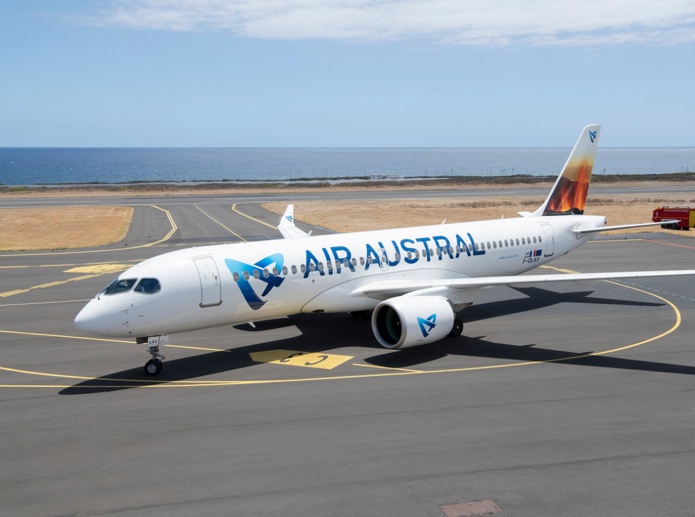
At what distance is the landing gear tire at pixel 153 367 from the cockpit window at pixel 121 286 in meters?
2.76

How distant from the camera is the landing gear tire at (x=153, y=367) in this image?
2291 centimetres

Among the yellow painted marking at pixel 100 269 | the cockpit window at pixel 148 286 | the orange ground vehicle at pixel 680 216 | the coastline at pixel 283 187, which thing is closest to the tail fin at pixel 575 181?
the cockpit window at pixel 148 286

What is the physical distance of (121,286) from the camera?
22.6 m

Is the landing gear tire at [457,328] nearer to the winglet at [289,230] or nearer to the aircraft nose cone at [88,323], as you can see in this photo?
the winglet at [289,230]

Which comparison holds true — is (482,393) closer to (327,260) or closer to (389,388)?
(389,388)

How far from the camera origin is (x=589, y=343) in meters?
26.8

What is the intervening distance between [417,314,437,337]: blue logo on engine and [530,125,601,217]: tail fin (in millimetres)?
16260

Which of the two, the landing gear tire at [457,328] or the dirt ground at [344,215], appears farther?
the dirt ground at [344,215]

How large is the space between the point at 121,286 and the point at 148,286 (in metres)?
0.98

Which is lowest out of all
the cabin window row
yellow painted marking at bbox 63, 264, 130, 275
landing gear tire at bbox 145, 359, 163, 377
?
landing gear tire at bbox 145, 359, 163, 377

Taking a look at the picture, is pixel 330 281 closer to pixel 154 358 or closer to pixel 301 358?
pixel 301 358

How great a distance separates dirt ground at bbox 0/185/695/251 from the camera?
2532 inches

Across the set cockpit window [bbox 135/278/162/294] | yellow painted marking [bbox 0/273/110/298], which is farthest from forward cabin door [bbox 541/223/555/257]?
yellow painted marking [bbox 0/273/110/298]

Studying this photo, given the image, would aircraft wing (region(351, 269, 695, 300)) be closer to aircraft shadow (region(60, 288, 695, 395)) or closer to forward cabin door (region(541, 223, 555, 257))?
aircraft shadow (region(60, 288, 695, 395))
